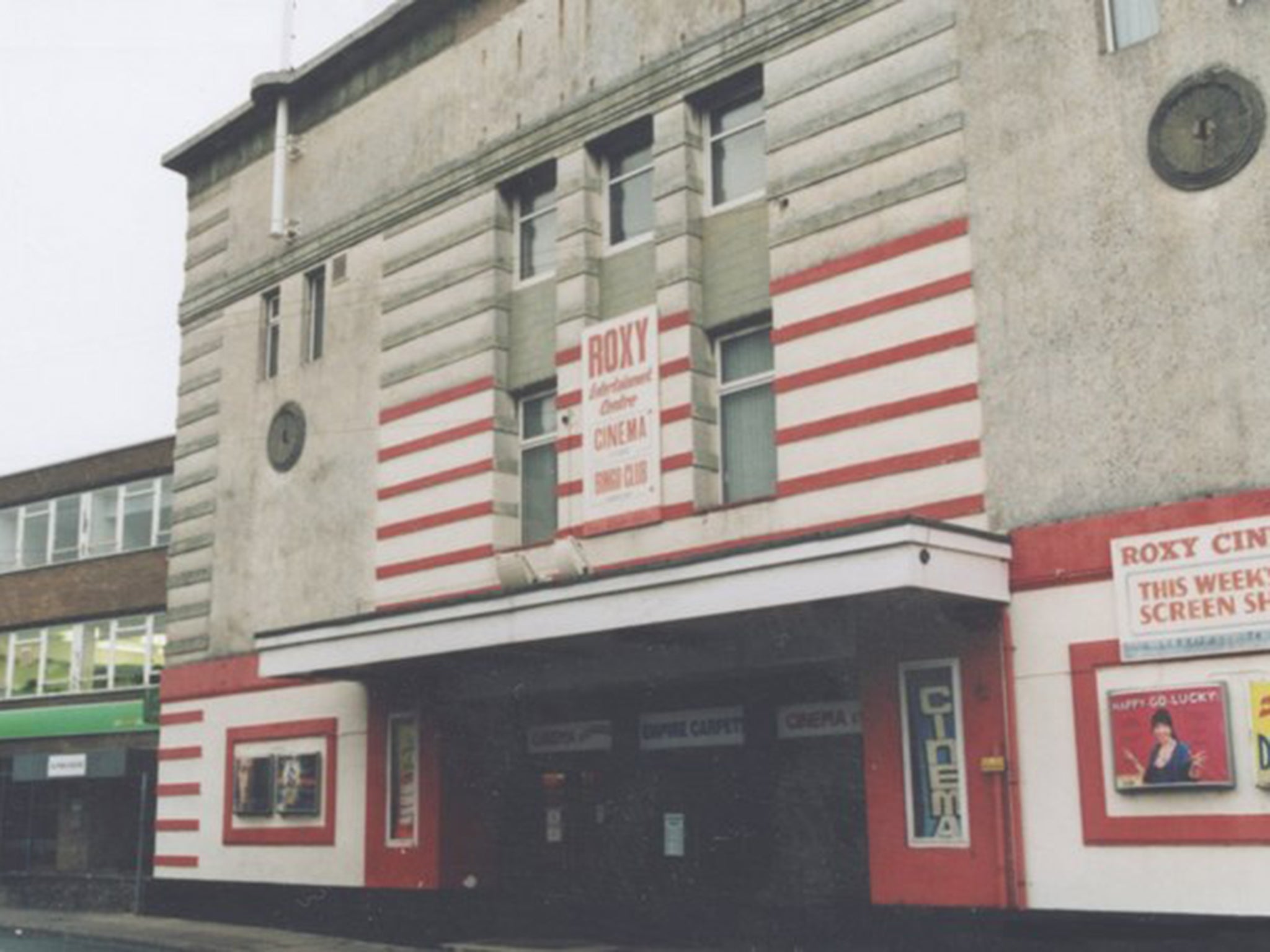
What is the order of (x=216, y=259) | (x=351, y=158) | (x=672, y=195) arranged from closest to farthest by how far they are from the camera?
1. (x=672, y=195)
2. (x=351, y=158)
3. (x=216, y=259)

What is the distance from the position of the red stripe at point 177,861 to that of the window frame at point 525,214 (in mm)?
10943

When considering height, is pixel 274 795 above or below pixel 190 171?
below

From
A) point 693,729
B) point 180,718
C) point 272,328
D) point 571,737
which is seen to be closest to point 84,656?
point 180,718

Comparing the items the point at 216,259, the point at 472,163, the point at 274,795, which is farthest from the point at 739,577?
the point at 216,259

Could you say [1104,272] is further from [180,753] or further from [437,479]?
[180,753]

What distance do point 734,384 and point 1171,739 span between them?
708 cm

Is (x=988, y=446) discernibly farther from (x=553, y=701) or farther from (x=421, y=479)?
(x=421, y=479)

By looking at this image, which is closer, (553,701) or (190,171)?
(553,701)

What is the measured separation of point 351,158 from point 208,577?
7.54 m

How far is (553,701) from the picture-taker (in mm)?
20812

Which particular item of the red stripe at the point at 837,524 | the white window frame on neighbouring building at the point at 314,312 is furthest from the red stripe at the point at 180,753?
the red stripe at the point at 837,524

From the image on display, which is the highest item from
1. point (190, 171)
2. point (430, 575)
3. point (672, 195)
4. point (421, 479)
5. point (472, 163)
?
point (190, 171)

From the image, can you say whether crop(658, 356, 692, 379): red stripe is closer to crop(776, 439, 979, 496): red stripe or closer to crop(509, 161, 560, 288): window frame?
crop(776, 439, 979, 496): red stripe

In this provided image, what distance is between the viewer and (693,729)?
19.2 metres
